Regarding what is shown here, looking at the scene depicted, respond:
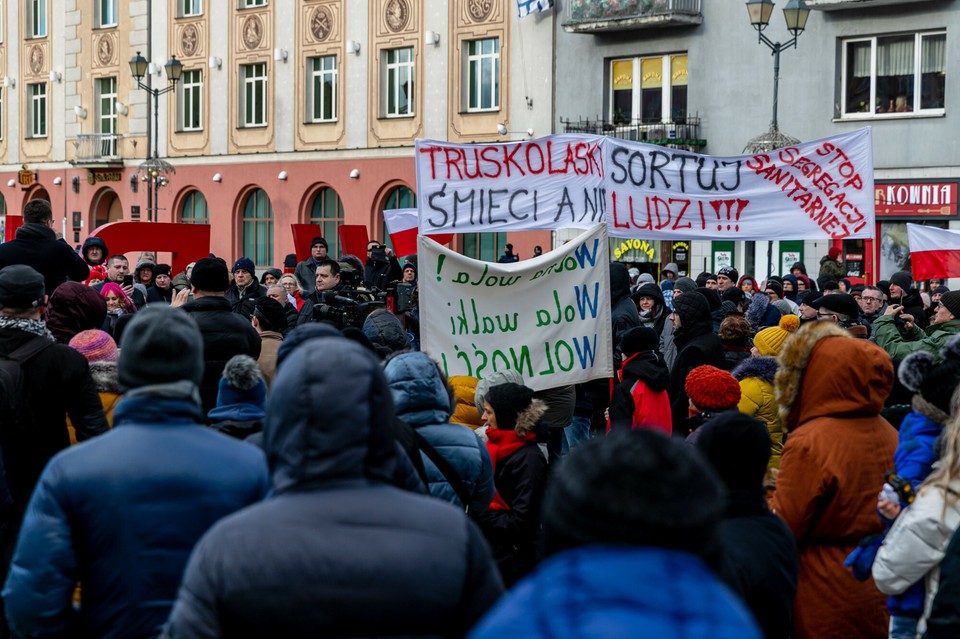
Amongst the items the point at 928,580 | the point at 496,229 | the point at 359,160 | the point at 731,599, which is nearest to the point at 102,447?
the point at 731,599

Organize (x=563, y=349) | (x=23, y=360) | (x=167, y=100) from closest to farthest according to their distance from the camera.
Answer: (x=23, y=360) → (x=563, y=349) → (x=167, y=100)

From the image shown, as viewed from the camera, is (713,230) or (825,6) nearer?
(713,230)

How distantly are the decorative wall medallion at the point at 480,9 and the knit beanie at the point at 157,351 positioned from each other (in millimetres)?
30393

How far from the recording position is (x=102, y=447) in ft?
11.1

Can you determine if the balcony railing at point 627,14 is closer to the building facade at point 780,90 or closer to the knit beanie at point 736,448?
the building facade at point 780,90

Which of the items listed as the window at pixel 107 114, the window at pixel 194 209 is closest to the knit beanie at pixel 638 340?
the window at pixel 194 209

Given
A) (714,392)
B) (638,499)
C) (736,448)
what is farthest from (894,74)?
(638,499)

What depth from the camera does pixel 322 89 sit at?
36.3m

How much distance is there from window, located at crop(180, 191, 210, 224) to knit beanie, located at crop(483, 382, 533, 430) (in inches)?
1336

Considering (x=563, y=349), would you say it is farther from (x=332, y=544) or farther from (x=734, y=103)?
(x=734, y=103)

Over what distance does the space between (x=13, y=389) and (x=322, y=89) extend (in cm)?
3157

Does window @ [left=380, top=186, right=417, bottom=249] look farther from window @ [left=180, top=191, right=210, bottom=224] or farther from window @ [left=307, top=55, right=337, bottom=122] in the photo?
window @ [left=180, top=191, right=210, bottom=224]

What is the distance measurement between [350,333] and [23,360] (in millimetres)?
1593

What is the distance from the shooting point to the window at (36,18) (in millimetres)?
43656
